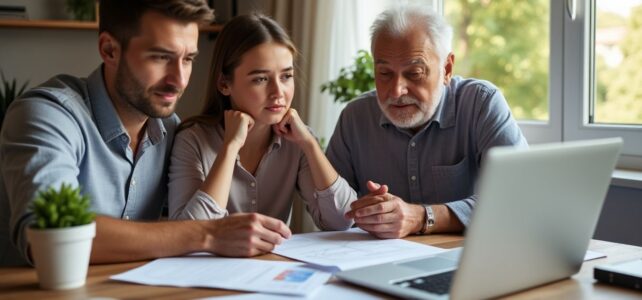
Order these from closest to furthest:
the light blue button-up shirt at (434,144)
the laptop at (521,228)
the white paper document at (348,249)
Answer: the laptop at (521,228), the white paper document at (348,249), the light blue button-up shirt at (434,144)

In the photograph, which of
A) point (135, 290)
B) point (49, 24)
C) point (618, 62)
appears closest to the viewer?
point (135, 290)

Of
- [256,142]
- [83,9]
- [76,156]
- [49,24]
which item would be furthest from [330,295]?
[83,9]

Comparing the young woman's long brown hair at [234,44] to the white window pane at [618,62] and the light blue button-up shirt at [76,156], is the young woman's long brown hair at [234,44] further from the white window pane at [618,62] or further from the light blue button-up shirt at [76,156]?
the white window pane at [618,62]

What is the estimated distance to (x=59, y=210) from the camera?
108cm

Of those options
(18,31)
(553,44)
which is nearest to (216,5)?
(18,31)

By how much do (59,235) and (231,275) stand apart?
11.6 inches

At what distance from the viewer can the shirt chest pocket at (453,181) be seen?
1.88m

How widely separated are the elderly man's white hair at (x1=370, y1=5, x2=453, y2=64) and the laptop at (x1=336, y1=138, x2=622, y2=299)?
0.86m

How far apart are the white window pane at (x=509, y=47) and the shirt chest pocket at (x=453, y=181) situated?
854 millimetres

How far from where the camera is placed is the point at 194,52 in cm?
161

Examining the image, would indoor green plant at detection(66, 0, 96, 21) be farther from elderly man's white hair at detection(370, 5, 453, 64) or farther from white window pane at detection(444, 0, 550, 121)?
elderly man's white hair at detection(370, 5, 453, 64)

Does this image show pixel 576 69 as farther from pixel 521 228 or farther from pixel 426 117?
pixel 521 228

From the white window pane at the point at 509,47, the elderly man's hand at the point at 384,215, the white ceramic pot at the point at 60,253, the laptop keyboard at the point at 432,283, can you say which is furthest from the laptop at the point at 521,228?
the white window pane at the point at 509,47

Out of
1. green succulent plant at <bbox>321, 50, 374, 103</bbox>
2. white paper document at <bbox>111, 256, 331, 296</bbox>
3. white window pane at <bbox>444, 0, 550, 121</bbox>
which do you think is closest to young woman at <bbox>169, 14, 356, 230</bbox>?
white paper document at <bbox>111, 256, 331, 296</bbox>
